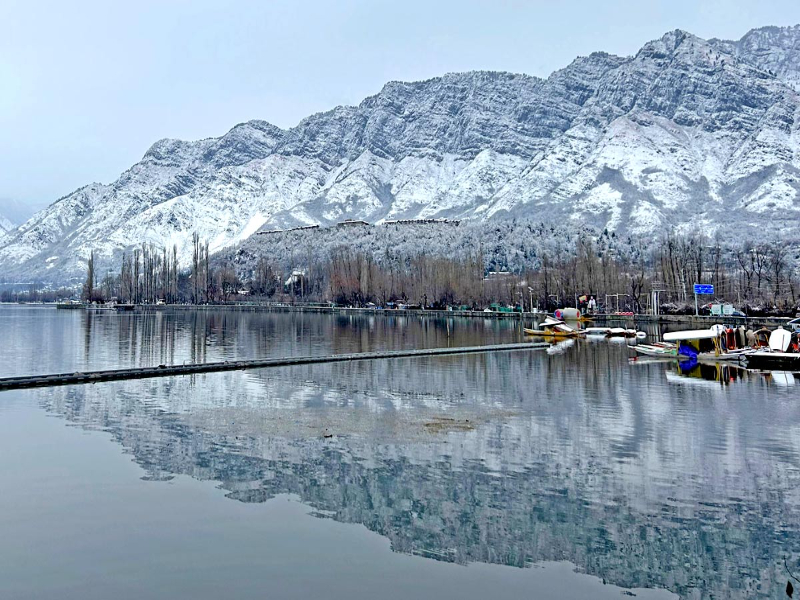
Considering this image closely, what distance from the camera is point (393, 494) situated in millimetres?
13375

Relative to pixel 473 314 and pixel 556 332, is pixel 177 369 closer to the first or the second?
pixel 556 332

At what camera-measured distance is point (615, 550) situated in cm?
1090

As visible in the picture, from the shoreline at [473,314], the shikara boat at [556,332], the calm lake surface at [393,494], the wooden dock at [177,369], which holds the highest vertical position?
the shoreline at [473,314]

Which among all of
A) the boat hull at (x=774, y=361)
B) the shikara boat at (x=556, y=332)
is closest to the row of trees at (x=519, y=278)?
the shikara boat at (x=556, y=332)

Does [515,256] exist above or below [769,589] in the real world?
above

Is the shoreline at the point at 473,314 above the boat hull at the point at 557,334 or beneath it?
above

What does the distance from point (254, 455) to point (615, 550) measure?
27.4 feet

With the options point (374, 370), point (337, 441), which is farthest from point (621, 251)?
point (337, 441)

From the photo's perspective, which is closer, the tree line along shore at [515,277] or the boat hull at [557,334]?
the boat hull at [557,334]

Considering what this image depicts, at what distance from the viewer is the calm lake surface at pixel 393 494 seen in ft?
32.8

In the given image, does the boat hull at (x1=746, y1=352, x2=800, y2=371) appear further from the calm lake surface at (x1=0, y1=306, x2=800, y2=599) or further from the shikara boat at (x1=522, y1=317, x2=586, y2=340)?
the shikara boat at (x1=522, y1=317, x2=586, y2=340)

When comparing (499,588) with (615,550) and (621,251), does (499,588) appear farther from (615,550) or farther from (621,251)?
(621,251)

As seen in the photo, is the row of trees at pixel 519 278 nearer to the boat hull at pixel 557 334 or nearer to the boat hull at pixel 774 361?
the boat hull at pixel 557 334

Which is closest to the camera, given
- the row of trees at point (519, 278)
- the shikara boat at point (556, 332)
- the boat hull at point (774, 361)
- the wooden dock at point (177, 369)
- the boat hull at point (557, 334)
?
the wooden dock at point (177, 369)
